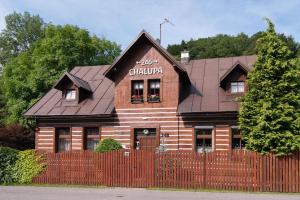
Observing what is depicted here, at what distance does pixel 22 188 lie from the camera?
71.5 feet

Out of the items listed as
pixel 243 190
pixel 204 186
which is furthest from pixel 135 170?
pixel 243 190

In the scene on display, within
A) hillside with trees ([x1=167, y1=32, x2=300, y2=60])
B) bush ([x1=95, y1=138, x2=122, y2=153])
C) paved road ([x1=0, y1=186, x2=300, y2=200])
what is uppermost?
hillside with trees ([x1=167, y1=32, x2=300, y2=60])

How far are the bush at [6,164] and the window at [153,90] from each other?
837 cm

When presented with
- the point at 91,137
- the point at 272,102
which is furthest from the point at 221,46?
the point at 272,102

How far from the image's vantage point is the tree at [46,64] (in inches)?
1841

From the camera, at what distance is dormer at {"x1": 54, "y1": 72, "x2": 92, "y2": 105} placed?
2939 cm

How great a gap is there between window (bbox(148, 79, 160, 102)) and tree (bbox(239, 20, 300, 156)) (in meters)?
6.36

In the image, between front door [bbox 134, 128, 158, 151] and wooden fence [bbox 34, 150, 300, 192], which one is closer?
wooden fence [bbox 34, 150, 300, 192]

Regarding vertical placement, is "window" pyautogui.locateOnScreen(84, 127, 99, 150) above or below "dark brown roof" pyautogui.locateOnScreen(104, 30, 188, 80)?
below

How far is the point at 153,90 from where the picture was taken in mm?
27812

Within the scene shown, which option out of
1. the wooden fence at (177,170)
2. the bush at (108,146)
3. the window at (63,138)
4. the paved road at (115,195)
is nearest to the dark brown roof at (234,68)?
the wooden fence at (177,170)

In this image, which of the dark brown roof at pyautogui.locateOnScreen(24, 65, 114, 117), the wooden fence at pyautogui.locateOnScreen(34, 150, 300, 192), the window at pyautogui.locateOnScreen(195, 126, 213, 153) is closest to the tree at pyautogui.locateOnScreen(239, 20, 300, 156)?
the wooden fence at pyautogui.locateOnScreen(34, 150, 300, 192)

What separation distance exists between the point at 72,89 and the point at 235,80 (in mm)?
10374

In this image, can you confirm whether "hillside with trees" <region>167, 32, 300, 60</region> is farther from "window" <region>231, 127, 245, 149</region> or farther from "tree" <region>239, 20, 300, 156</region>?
"tree" <region>239, 20, 300, 156</region>
